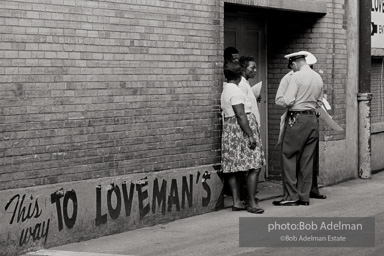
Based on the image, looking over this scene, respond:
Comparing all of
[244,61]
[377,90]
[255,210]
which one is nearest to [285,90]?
[244,61]

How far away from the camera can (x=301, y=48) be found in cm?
1352

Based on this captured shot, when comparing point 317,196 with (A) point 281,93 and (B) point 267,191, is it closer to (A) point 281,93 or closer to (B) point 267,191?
(B) point 267,191

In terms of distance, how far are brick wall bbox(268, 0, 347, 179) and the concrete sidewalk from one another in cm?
114

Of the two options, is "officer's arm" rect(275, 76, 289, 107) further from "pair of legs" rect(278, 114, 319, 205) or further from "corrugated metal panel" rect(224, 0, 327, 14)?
"corrugated metal panel" rect(224, 0, 327, 14)

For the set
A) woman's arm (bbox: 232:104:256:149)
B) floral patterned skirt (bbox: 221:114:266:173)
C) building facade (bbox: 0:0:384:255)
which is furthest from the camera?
floral patterned skirt (bbox: 221:114:266:173)

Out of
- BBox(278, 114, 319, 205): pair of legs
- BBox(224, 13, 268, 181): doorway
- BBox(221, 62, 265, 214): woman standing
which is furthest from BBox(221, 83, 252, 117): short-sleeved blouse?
BBox(224, 13, 268, 181): doorway

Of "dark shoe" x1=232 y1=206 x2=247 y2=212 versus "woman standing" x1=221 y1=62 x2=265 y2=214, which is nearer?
"woman standing" x1=221 y1=62 x2=265 y2=214

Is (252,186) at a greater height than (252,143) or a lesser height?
→ lesser

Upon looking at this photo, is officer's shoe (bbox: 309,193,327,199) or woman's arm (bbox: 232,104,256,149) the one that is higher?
woman's arm (bbox: 232,104,256,149)

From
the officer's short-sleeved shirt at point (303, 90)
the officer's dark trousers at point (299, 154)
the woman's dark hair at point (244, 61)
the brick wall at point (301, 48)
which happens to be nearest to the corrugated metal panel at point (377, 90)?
the brick wall at point (301, 48)

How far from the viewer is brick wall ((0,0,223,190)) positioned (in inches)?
336

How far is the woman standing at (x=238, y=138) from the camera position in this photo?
10750 millimetres

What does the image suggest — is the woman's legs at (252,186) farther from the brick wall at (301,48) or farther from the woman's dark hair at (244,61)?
the brick wall at (301,48)

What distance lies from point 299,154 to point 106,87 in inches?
127
